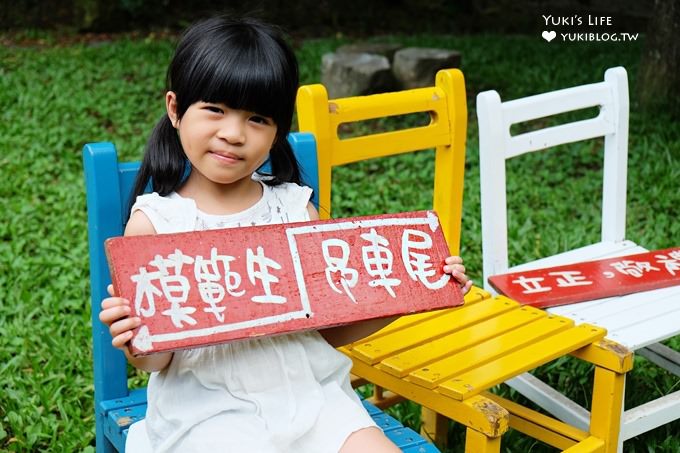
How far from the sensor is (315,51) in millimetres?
8828

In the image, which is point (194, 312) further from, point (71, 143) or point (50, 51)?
point (50, 51)

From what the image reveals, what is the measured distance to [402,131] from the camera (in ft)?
9.37

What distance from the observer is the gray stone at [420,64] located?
741 cm

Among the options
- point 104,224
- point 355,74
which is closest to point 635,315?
point 104,224

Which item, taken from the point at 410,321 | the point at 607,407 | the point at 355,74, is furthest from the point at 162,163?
the point at 355,74

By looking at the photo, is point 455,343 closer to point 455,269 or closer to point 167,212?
point 455,269

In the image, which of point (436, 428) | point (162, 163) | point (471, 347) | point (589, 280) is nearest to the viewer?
point (162, 163)

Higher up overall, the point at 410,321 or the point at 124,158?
the point at 410,321

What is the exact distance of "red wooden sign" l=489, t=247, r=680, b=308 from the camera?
107 inches

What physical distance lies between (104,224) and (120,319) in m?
0.55

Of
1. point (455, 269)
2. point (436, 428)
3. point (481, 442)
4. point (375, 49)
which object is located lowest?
point (436, 428)

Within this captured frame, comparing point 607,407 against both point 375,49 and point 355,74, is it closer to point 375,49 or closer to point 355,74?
point 355,74

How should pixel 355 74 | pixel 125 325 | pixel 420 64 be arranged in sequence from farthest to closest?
1. pixel 420 64
2. pixel 355 74
3. pixel 125 325

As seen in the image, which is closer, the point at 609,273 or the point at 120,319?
the point at 120,319
